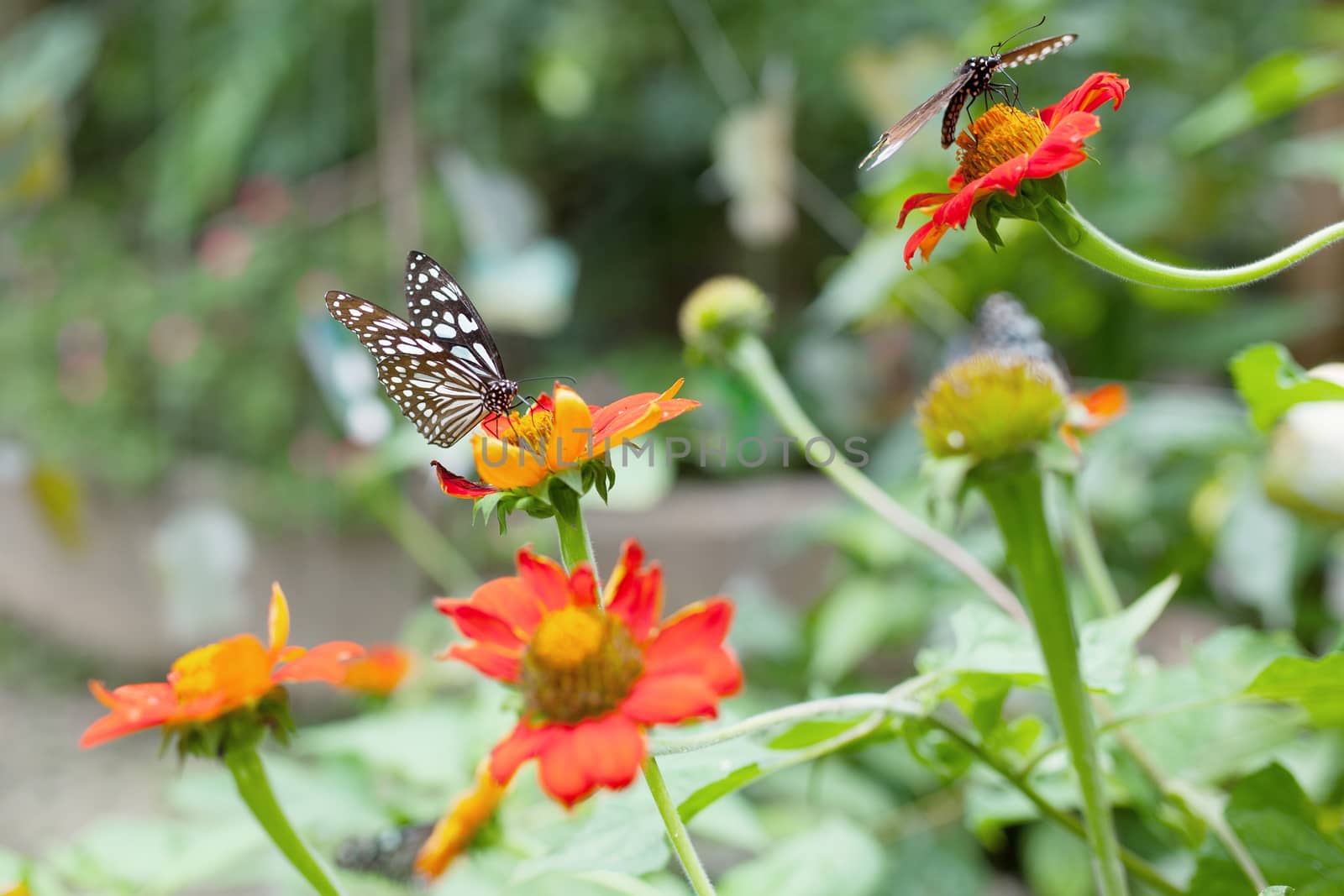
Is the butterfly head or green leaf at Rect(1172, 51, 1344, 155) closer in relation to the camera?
the butterfly head

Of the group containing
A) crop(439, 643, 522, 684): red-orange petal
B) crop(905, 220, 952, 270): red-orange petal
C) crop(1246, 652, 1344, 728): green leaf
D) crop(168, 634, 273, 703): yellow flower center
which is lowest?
crop(1246, 652, 1344, 728): green leaf

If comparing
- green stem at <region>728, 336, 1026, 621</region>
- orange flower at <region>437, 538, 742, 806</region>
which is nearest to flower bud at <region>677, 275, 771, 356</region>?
green stem at <region>728, 336, 1026, 621</region>

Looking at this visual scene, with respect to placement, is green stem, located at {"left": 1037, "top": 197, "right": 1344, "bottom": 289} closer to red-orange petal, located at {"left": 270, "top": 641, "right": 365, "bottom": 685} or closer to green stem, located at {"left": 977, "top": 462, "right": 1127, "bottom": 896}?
green stem, located at {"left": 977, "top": 462, "right": 1127, "bottom": 896}

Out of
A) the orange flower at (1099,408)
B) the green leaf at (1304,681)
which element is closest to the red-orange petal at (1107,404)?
the orange flower at (1099,408)

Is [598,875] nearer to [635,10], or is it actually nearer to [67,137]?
[635,10]

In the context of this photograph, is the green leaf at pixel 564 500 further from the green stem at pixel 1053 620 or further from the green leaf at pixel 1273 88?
the green leaf at pixel 1273 88

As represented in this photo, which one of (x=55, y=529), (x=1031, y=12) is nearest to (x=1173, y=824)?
(x=1031, y=12)
